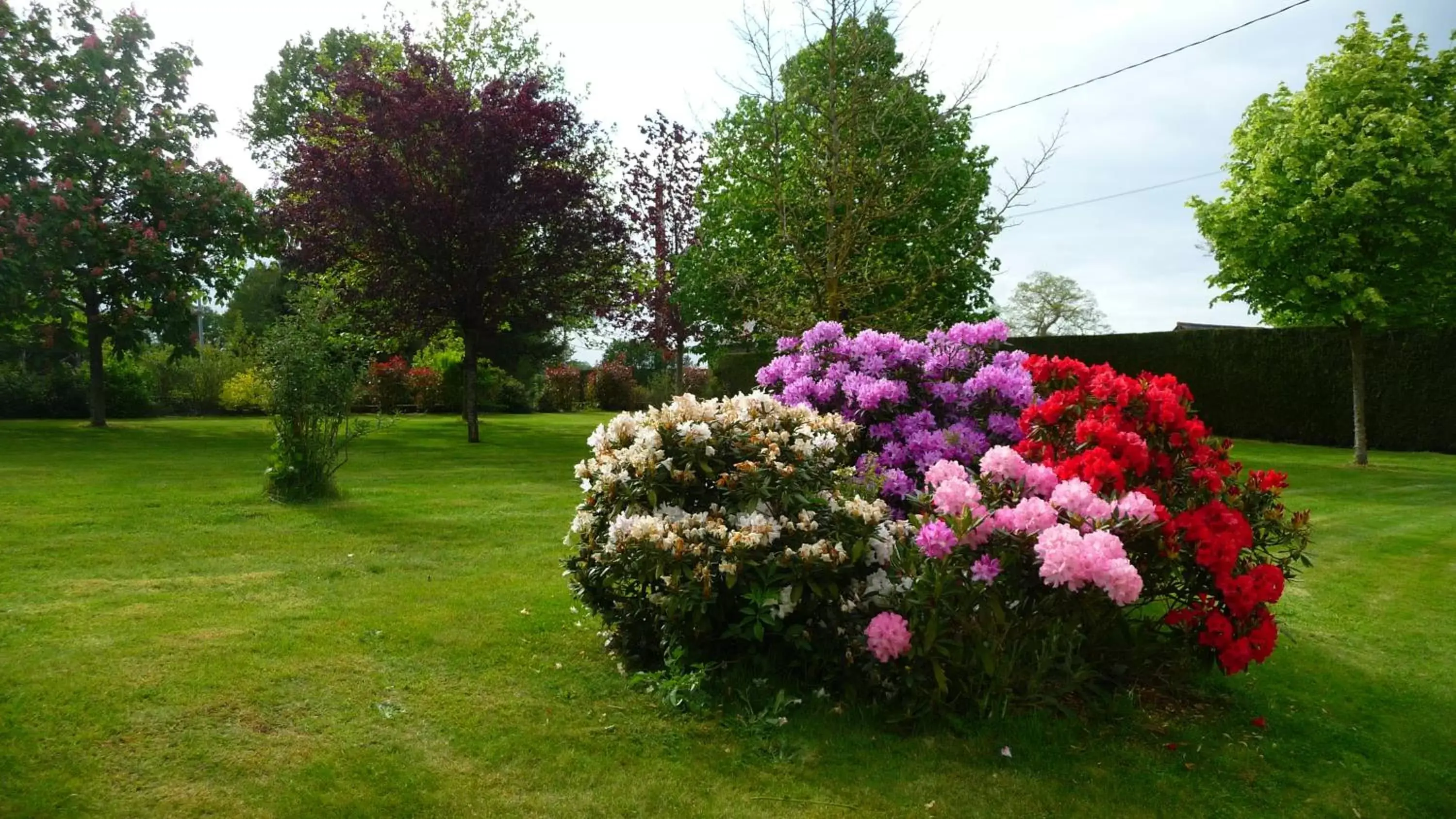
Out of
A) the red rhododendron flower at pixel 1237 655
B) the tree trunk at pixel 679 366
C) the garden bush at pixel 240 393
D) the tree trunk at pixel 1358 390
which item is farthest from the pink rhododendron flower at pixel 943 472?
the garden bush at pixel 240 393

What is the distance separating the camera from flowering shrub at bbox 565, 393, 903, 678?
12.4 feet

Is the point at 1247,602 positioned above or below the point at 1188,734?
above

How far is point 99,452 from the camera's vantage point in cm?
1387

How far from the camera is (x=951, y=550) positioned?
3701mm

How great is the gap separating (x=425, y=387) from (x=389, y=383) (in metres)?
1.12

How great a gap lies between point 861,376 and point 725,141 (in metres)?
6.20

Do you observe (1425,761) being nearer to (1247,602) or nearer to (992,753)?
(1247,602)

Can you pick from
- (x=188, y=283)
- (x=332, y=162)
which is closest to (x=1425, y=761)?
(x=332, y=162)

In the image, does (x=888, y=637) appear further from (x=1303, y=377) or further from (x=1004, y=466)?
(x=1303, y=377)

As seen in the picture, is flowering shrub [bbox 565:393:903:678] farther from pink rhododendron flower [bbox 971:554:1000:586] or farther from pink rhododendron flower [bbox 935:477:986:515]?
pink rhododendron flower [bbox 971:554:1000:586]

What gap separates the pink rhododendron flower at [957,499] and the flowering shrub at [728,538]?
0.31 m

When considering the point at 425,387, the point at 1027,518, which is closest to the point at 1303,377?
the point at 1027,518

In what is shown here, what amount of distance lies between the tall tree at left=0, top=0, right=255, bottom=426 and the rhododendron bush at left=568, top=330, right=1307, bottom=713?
1614cm

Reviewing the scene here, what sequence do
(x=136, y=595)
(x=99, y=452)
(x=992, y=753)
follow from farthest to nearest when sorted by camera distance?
(x=99, y=452) < (x=136, y=595) < (x=992, y=753)
